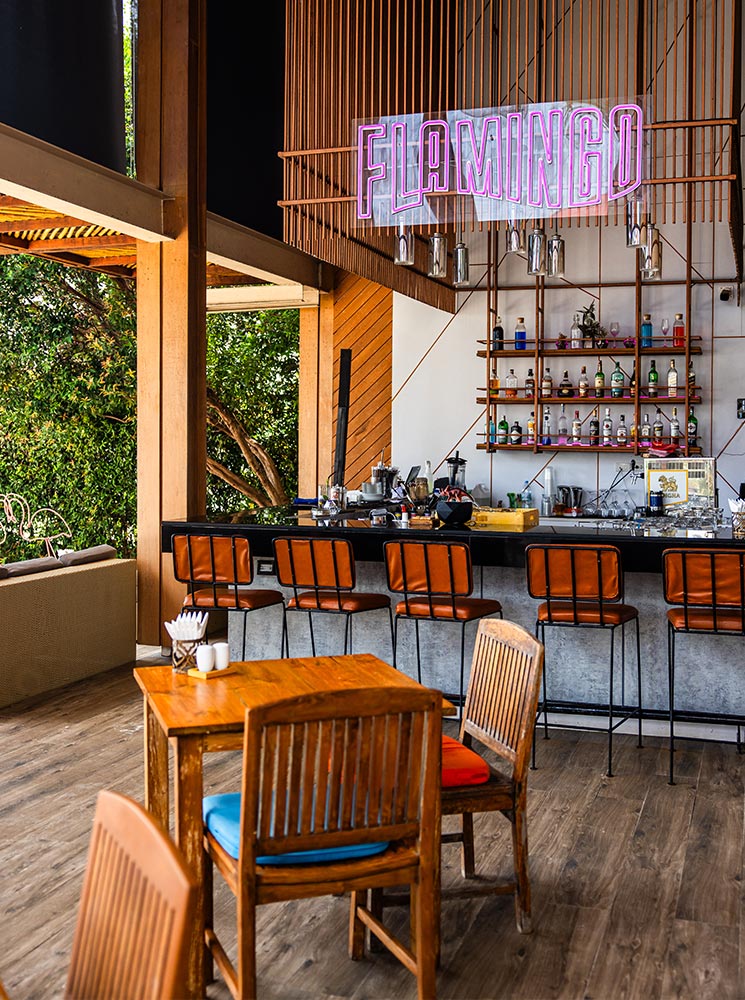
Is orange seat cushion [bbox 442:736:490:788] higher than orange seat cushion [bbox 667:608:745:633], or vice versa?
orange seat cushion [bbox 667:608:745:633]

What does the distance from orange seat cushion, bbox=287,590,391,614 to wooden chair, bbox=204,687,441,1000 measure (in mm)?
2911

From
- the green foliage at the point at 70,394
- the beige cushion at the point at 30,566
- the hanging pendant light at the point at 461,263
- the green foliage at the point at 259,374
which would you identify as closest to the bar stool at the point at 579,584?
the hanging pendant light at the point at 461,263

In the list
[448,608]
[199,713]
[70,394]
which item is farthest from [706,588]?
[70,394]

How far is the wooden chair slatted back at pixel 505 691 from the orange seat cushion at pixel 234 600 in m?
2.39

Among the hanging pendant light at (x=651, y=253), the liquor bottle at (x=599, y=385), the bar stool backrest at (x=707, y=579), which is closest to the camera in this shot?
the bar stool backrest at (x=707, y=579)

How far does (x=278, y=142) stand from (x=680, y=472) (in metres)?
5.27

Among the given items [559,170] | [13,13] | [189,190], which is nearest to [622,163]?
[559,170]

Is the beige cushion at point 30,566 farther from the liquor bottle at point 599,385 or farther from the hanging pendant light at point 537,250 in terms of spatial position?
the liquor bottle at point 599,385

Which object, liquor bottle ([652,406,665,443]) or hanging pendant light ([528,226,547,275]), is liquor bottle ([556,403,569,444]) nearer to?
liquor bottle ([652,406,665,443])

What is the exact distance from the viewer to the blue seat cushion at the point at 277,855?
2516mm

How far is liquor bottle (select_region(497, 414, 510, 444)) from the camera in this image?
9.39 metres

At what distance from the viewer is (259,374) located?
14078 millimetres

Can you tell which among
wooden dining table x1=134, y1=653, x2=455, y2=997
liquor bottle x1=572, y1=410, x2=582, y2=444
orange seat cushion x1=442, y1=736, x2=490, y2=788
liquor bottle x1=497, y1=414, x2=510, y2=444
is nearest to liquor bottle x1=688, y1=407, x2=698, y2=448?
liquor bottle x1=572, y1=410, x2=582, y2=444

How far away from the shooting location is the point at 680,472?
6.27 meters
